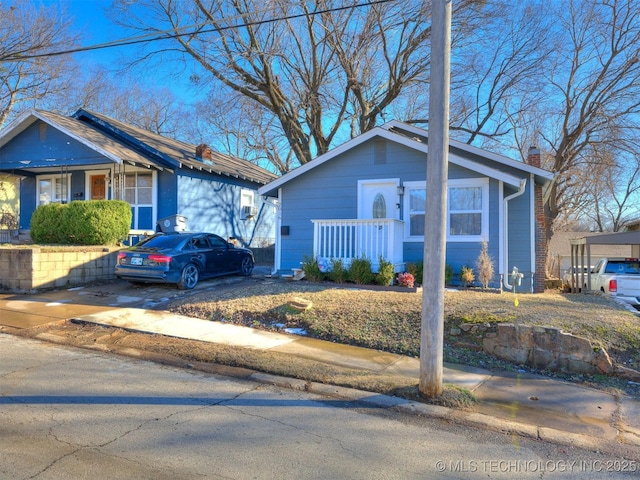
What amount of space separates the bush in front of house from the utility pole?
11.3m

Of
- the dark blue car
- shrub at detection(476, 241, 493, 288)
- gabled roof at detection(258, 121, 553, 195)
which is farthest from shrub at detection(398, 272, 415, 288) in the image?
the dark blue car

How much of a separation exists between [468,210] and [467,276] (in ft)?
→ 5.81

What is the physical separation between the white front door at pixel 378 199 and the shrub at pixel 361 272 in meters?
2.02

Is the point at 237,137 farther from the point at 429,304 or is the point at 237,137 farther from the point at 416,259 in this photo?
the point at 429,304

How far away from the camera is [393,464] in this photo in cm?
365

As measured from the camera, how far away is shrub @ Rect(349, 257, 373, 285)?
11.1 metres

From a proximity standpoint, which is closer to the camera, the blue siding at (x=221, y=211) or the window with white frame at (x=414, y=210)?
the window with white frame at (x=414, y=210)

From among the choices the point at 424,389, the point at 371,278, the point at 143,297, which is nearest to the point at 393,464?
the point at 424,389

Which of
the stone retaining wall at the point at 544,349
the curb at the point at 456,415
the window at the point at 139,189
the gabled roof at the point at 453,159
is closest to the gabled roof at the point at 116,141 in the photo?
the window at the point at 139,189

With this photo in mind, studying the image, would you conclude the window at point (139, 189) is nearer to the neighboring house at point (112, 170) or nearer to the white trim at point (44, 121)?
the neighboring house at point (112, 170)

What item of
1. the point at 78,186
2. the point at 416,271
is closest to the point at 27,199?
the point at 78,186

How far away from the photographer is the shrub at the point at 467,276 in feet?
37.0

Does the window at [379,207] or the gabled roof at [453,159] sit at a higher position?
the gabled roof at [453,159]

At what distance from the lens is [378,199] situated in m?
12.9
